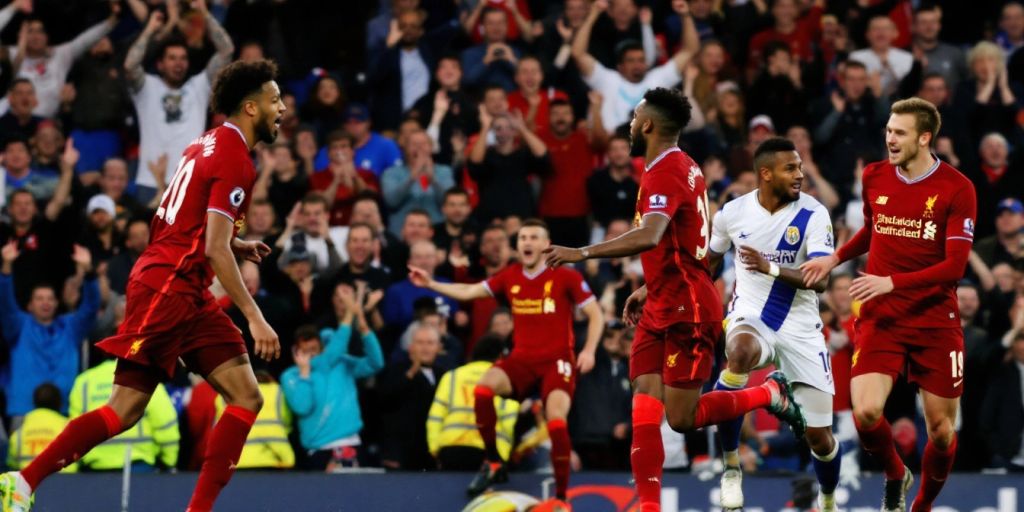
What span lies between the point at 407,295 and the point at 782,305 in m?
5.34

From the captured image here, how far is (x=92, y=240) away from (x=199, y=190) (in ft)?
23.2

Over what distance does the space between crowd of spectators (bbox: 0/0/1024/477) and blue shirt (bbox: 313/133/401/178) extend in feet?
0.07

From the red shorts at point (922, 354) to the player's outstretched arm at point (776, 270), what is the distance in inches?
19.9

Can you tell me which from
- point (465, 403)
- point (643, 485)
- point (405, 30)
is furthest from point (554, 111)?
point (643, 485)

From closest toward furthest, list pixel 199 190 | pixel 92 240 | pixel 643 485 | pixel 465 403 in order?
pixel 199 190, pixel 643 485, pixel 465 403, pixel 92 240

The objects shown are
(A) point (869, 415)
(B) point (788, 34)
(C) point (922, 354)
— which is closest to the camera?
(A) point (869, 415)

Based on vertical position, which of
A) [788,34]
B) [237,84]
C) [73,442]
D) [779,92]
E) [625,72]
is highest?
[788,34]

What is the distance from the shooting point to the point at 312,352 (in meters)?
14.2

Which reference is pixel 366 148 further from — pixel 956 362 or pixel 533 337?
pixel 956 362

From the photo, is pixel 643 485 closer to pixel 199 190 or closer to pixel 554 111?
pixel 199 190

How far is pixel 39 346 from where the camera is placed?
583 inches

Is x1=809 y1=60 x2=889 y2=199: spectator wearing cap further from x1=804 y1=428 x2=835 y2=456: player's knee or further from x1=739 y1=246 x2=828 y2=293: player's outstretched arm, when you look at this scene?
x1=739 y1=246 x2=828 y2=293: player's outstretched arm

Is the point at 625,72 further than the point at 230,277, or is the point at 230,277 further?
the point at 625,72

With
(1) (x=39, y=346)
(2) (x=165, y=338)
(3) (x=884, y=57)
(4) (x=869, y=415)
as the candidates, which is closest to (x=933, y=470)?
(4) (x=869, y=415)
